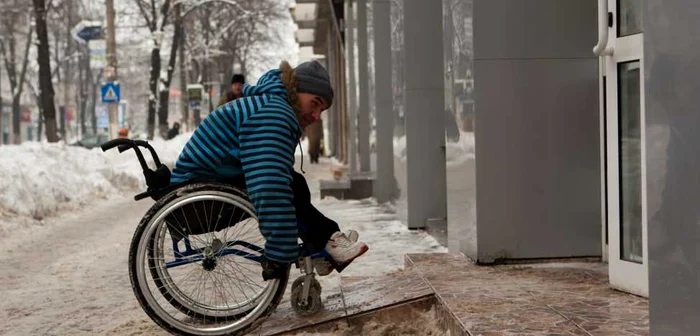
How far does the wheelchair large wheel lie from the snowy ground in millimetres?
388

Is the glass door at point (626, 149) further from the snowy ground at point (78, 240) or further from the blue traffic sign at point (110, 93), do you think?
the blue traffic sign at point (110, 93)

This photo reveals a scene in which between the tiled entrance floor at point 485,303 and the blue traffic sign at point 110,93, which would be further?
the blue traffic sign at point 110,93

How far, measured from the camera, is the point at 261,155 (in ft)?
14.0

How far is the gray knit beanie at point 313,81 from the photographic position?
4621 mm

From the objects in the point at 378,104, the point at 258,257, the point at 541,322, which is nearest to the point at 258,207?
the point at 258,257

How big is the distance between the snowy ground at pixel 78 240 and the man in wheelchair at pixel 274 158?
927 mm

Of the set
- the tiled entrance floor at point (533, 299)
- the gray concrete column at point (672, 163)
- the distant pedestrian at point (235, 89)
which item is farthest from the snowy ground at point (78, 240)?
the gray concrete column at point (672, 163)

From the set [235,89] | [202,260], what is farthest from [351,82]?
[202,260]

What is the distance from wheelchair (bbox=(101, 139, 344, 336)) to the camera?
443 centimetres

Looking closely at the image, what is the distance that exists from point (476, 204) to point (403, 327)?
1.52m

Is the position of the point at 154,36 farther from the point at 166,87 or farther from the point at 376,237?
the point at 376,237

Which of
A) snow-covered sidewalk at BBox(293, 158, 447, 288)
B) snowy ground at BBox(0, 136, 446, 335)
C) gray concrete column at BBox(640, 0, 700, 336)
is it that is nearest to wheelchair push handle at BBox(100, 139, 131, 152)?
snowy ground at BBox(0, 136, 446, 335)

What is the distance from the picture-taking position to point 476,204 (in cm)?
593

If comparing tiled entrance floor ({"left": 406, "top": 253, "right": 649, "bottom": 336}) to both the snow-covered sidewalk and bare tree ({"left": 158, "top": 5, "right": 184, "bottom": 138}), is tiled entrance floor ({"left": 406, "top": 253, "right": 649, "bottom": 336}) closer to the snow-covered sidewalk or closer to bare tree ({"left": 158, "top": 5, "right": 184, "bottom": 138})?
the snow-covered sidewalk
